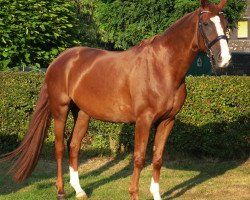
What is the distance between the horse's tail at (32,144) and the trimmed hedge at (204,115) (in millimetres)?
2442

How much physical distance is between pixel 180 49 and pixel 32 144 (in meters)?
2.30

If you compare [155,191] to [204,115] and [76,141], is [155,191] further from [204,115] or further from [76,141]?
[204,115]

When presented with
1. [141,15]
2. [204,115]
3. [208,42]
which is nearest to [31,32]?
[204,115]

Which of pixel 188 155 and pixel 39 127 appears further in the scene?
pixel 188 155

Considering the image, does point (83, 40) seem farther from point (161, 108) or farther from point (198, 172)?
point (161, 108)

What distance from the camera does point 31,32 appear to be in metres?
12.7

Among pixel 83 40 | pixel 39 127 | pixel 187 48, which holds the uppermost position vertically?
pixel 187 48

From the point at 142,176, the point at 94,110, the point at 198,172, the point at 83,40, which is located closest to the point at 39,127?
the point at 94,110

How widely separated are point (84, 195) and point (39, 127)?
40.9 inches

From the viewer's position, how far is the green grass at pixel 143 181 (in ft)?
23.4

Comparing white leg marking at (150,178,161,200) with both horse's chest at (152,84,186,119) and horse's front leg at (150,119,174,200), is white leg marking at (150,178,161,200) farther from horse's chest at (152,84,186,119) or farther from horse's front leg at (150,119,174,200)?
horse's chest at (152,84,186,119)

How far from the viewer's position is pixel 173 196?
7.07 m

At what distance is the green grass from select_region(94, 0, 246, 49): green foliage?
12575mm

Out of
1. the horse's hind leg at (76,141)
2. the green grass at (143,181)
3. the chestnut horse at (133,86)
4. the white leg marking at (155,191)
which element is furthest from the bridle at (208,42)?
the horse's hind leg at (76,141)
